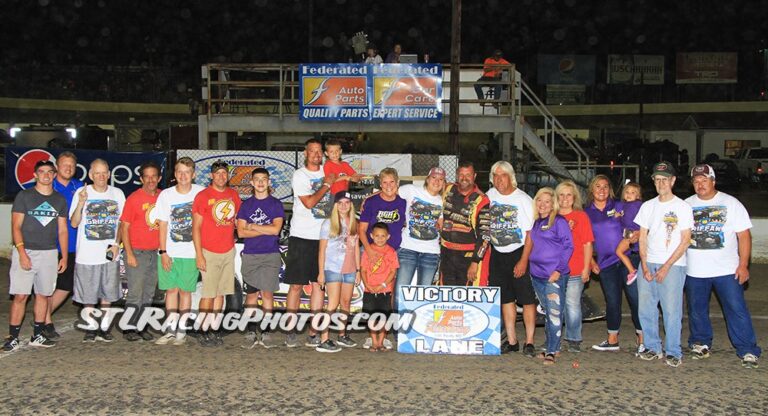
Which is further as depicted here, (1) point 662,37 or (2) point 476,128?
(1) point 662,37

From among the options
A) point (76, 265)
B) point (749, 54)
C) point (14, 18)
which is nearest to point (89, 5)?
point (14, 18)

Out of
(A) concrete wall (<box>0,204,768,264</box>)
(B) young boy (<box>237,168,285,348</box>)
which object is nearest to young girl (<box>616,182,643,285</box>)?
(B) young boy (<box>237,168,285,348</box>)

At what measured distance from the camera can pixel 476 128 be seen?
17562 millimetres

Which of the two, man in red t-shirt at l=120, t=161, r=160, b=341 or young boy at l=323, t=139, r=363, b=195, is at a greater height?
young boy at l=323, t=139, r=363, b=195

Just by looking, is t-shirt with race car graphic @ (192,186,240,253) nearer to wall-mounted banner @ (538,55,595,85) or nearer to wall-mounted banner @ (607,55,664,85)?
wall-mounted banner @ (538,55,595,85)

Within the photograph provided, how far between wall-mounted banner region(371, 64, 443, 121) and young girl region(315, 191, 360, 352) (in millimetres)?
9548

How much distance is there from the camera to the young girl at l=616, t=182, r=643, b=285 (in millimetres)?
A: 7176

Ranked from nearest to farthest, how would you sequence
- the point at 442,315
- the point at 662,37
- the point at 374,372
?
the point at 374,372
the point at 442,315
the point at 662,37

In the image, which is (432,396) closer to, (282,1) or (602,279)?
(602,279)

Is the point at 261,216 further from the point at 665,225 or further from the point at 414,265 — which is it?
the point at 665,225

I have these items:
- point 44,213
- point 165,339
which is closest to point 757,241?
point 165,339

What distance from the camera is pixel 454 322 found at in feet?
23.6

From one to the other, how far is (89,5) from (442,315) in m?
57.5

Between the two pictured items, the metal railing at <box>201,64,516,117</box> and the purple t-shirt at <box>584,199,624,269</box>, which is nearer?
the purple t-shirt at <box>584,199,624,269</box>
